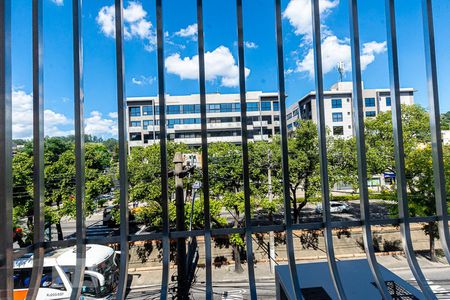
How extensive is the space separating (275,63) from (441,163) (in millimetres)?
1586

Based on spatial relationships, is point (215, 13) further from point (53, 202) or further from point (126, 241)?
point (53, 202)

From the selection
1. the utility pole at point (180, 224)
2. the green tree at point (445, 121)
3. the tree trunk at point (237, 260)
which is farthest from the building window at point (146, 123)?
the green tree at point (445, 121)

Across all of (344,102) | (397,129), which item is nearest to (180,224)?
(344,102)

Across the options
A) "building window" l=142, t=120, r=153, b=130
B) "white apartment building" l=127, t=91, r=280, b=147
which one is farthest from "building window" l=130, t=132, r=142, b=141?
"building window" l=142, t=120, r=153, b=130

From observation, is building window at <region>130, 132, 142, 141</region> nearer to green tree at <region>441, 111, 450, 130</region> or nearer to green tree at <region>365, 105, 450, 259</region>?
green tree at <region>365, 105, 450, 259</region>

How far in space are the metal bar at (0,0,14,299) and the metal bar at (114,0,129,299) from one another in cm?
67

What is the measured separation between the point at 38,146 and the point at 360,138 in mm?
2405

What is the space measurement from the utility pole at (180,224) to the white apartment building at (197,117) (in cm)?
28

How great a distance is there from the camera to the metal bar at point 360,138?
195cm

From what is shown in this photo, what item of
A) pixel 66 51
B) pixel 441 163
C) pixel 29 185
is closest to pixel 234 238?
pixel 29 185

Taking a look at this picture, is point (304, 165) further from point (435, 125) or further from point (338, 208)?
point (435, 125)

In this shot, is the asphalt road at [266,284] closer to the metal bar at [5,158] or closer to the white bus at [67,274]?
the white bus at [67,274]

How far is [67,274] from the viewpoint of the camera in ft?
6.30

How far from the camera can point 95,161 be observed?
7.34 feet
